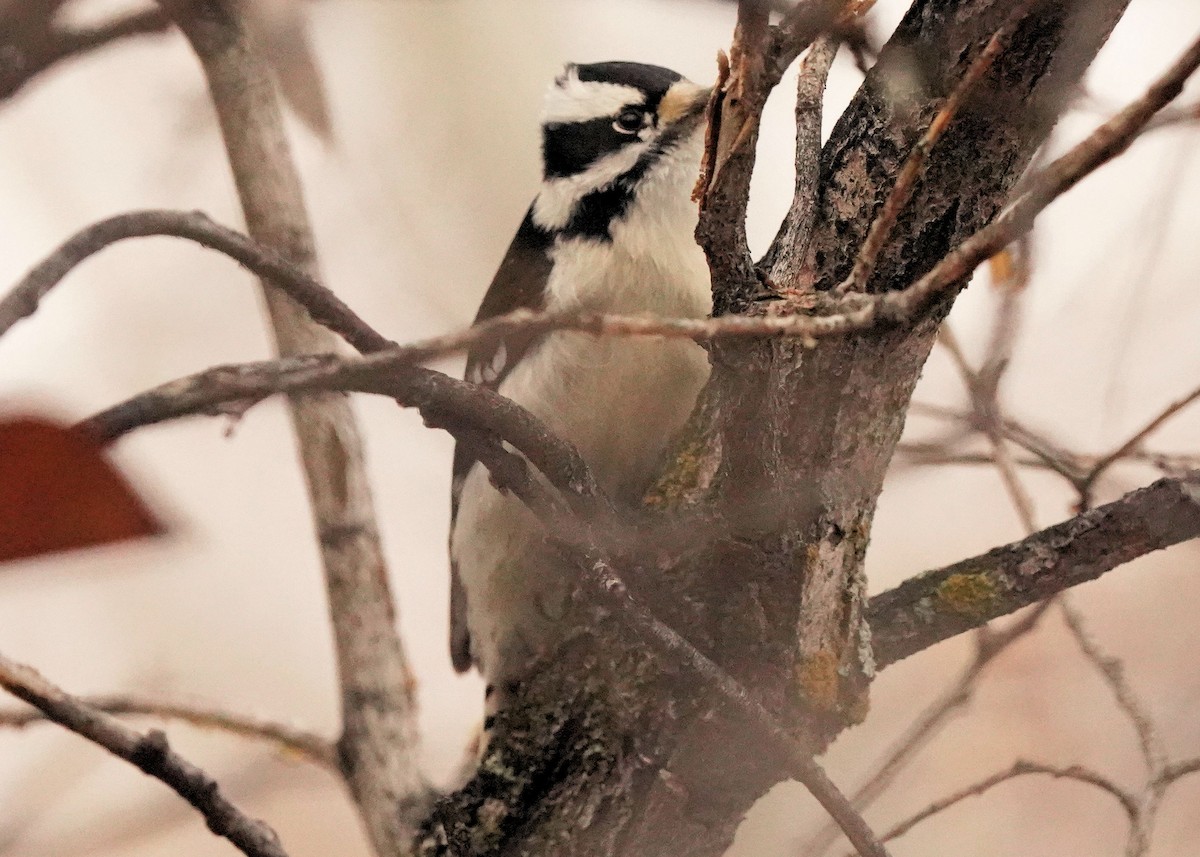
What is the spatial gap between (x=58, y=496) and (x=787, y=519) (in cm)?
83

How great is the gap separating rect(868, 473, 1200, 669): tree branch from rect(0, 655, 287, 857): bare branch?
62cm

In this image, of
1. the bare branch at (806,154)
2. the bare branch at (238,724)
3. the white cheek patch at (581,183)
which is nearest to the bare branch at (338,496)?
the bare branch at (238,724)

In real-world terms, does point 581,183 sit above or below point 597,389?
above

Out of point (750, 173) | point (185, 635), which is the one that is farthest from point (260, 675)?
point (750, 173)

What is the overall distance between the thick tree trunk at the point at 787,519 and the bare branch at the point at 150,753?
296 mm

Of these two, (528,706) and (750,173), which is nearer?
(750,173)

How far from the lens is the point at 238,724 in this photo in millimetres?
1659

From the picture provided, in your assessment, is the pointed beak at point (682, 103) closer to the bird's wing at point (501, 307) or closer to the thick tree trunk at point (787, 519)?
the bird's wing at point (501, 307)

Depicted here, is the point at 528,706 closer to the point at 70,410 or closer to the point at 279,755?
the point at 279,755

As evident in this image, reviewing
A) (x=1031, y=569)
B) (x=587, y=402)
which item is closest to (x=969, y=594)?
(x=1031, y=569)

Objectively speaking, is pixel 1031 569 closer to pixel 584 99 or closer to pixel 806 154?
pixel 806 154

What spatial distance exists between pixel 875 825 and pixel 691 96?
1211 mm

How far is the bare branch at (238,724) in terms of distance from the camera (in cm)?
159

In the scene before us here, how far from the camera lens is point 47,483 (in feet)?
1.09
